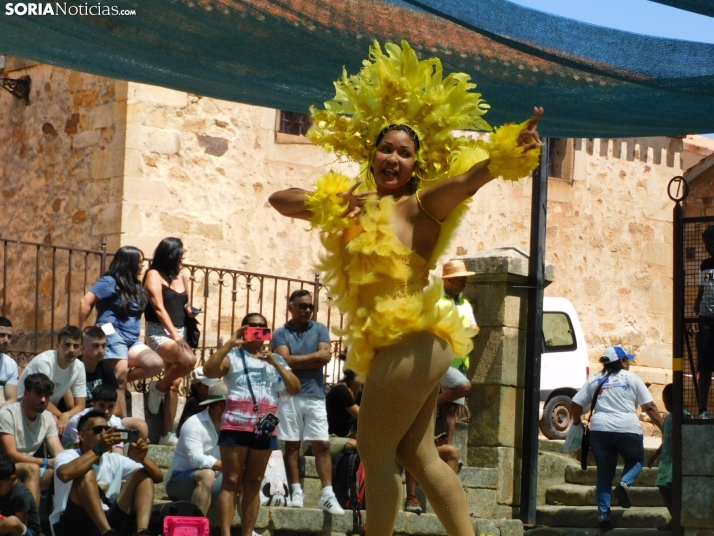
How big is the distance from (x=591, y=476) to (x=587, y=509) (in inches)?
51.8

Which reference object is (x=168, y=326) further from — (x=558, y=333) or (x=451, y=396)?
(x=558, y=333)

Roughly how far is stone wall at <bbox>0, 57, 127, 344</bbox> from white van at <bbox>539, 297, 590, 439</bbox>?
514cm

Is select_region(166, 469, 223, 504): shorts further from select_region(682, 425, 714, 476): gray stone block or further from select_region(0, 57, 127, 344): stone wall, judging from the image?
select_region(0, 57, 127, 344): stone wall

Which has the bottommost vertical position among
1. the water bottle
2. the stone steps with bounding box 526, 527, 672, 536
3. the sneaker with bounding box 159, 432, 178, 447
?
the stone steps with bounding box 526, 527, 672, 536

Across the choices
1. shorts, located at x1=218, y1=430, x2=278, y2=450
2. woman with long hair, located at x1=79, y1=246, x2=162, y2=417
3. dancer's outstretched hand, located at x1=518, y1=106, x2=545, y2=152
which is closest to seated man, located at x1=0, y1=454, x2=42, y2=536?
shorts, located at x1=218, y1=430, x2=278, y2=450

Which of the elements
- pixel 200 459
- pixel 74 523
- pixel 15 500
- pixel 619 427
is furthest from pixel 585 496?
pixel 15 500

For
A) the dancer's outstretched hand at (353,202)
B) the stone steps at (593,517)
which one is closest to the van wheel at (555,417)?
the stone steps at (593,517)

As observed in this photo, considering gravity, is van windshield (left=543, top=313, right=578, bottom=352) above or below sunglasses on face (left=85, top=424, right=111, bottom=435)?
above

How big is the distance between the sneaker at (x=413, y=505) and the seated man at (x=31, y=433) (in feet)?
7.98

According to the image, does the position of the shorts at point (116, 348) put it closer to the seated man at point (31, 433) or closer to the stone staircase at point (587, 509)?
the seated man at point (31, 433)

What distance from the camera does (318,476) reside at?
950 cm

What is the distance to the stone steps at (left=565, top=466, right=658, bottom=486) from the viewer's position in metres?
11.0

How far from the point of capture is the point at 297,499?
893 cm

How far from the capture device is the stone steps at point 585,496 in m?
10.4
